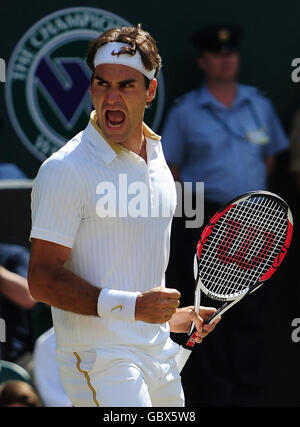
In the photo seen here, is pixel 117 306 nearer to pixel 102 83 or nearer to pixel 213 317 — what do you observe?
pixel 213 317

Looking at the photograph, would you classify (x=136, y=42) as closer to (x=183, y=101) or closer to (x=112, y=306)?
(x=112, y=306)

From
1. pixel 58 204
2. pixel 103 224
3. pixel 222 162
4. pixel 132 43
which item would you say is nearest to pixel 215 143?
pixel 222 162

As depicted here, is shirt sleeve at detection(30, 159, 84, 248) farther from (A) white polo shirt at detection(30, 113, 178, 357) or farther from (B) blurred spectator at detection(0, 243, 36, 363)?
(B) blurred spectator at detection(0, 243, 36, 363)

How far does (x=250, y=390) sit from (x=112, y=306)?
2.55 m

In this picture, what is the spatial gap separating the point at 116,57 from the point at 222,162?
81.8 inches

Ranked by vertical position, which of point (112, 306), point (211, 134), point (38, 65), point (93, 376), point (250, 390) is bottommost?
point (250, 390)

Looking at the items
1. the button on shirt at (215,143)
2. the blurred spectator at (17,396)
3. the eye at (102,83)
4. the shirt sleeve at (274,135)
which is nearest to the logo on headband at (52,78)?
the button on shirt at (215,143)

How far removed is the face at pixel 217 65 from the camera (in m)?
5.52

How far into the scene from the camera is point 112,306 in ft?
10.3

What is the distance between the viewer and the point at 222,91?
551cm

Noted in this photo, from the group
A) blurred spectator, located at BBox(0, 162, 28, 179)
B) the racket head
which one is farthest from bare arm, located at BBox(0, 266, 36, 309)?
the racket head

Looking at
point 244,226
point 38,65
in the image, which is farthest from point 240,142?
point 244,226

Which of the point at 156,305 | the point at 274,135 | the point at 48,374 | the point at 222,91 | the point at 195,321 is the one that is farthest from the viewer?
the point at 274,135

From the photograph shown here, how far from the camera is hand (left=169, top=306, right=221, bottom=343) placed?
3.48 meters
